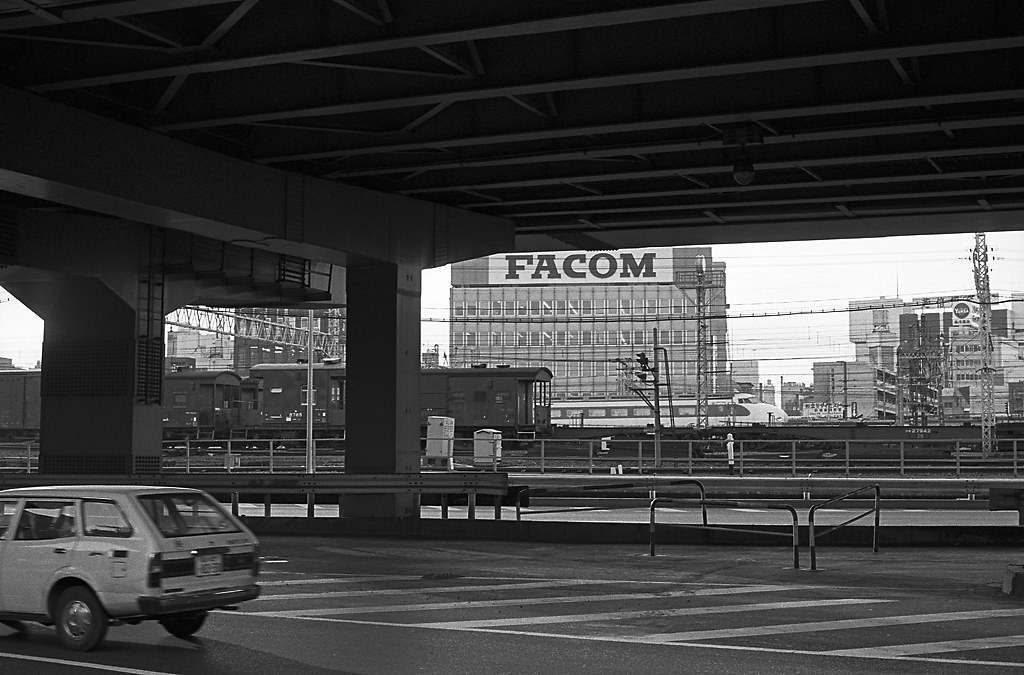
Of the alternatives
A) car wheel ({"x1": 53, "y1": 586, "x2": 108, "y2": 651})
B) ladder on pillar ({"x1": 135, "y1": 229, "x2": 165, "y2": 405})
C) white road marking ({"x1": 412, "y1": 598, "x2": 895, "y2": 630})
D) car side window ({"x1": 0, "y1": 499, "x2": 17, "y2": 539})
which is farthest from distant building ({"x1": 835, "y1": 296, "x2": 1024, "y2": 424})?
car wheel ({"x1": 53, "y1": 586, "x2": 108, "y2": 651})

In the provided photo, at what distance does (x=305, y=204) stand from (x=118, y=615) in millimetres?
12899

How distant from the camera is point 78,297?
973 inches

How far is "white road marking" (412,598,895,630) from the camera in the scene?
12.1 metres

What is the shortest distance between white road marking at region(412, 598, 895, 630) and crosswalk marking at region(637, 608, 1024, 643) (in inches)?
42.7

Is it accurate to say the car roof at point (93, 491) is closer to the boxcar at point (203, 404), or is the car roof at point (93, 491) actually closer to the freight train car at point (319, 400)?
the freight train car at point (319, 400)

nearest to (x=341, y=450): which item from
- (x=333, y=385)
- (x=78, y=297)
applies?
(x=333, y=385)

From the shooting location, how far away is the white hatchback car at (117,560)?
10.3m

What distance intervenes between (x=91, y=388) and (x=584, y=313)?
377ft

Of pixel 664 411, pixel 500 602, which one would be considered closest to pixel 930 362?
pixel 664 411

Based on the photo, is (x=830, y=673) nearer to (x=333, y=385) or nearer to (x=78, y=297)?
(x=78, y=297)

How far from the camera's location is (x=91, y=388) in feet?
79.9

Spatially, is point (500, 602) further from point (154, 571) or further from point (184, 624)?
point (154, 571)

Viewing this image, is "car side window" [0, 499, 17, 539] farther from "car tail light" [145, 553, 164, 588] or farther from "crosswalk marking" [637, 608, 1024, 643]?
"crosswalk marking" [637, 608, 1024, 643]

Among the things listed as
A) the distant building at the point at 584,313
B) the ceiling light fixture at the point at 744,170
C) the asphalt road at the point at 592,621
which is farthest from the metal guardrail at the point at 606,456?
the distant building at the point at 584,313
